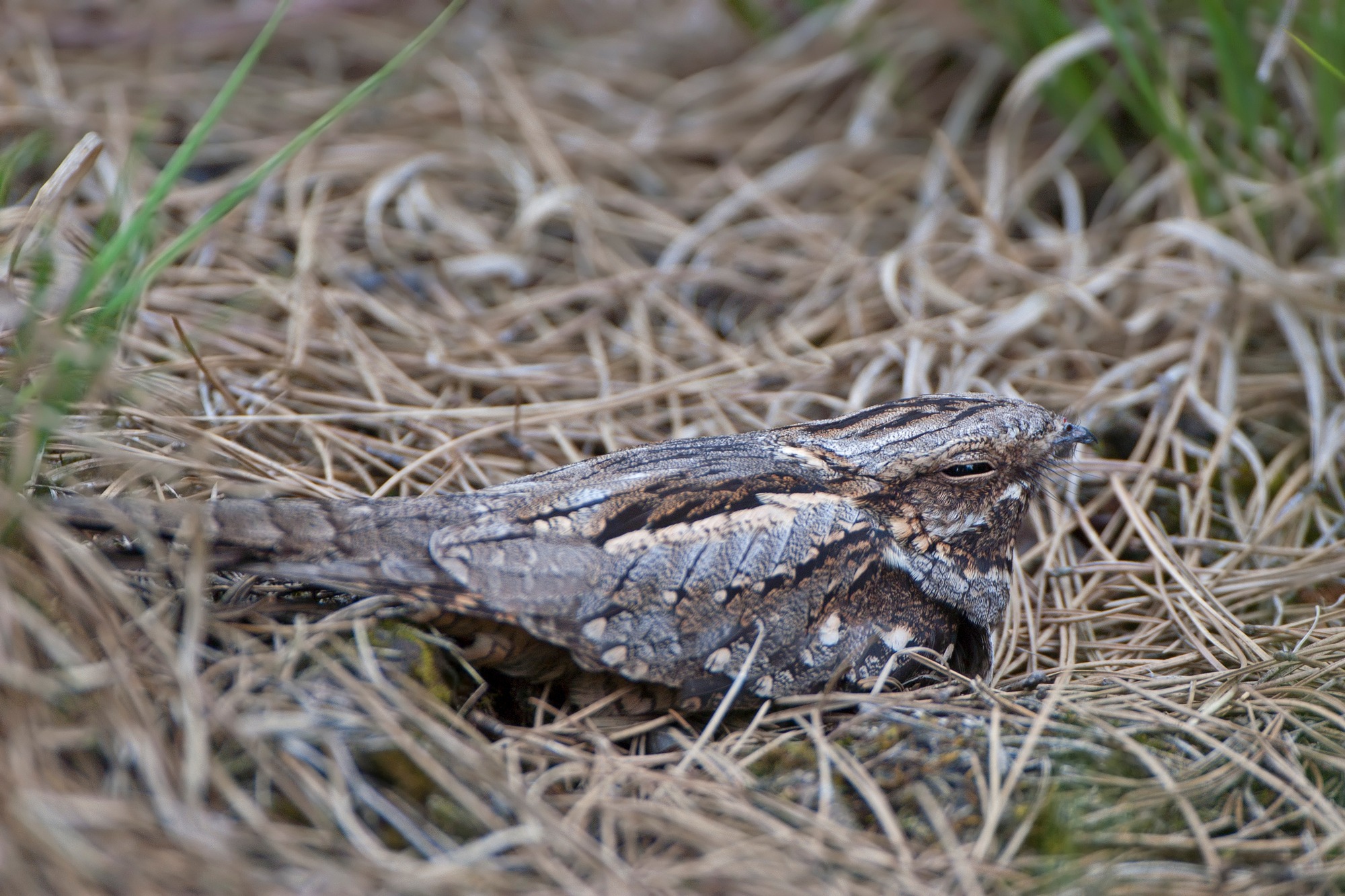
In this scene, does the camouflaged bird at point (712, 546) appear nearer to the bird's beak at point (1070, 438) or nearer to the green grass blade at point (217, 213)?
the bird's beak at point (1070, 438)

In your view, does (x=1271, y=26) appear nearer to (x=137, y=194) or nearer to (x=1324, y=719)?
(x=1324, y=719)

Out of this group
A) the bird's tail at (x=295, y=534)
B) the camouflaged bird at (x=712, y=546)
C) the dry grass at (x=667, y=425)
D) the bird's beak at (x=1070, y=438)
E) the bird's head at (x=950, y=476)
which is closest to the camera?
the dry grass at (x=667, y=425)

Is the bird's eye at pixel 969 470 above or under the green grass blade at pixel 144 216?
under

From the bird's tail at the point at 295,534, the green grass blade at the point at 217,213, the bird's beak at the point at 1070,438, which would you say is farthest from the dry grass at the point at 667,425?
the bird's beak at the point at 1070,438

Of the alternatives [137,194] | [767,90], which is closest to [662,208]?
[767,90]

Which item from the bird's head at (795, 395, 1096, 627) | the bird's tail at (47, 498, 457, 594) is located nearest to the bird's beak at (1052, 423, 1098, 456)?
the bird's head at (795, 395, 1096, 627)

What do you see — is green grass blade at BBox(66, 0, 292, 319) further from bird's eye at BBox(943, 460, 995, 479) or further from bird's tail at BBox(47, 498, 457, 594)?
bird's eye at BBox(943, 460, 995, 479)

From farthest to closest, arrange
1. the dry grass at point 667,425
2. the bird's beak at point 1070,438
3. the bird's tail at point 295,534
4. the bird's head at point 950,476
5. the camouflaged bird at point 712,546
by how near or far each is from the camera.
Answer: the bird's beak at point 1070,438 < the bird's head at point 950,476 < the camouflaged bird at point 712,546 < the bird's tail at point 295,534 < the dry grass at point 667,425

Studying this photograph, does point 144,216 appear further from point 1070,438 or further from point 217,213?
point 1070,438
